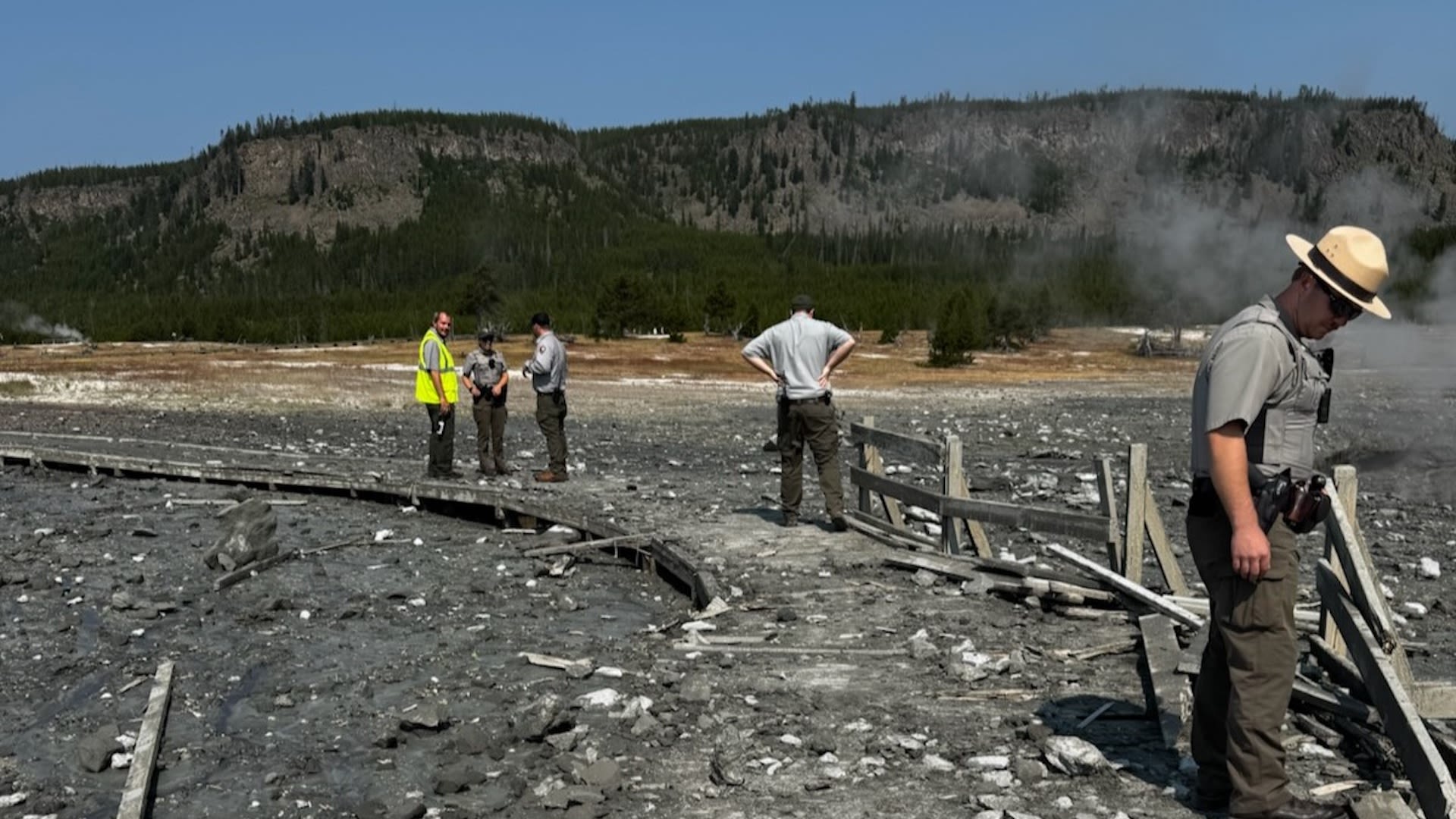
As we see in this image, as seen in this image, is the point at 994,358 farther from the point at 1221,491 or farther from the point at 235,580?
the point at 1221,491

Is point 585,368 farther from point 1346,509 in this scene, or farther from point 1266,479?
point 1266,479

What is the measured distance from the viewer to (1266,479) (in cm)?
488

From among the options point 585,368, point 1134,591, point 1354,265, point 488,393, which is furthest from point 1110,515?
point 585,368

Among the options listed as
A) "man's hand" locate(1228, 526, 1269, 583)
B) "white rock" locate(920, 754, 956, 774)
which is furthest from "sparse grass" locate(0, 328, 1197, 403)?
"man's hand" locate(1228, 526, 1269, 583)

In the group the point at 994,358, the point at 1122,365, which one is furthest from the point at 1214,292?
the point at 994,358

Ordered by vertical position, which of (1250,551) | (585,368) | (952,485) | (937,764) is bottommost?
(585,368)

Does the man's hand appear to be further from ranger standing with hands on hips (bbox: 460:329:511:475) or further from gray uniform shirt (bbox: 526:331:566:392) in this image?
ranger standing with hands on hips (bbox: 460:329:511:475)

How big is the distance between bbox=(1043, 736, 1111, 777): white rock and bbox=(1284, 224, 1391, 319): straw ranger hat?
2.45 m

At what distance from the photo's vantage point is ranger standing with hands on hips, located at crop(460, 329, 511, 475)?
16766 mm

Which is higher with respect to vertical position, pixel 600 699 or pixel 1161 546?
A: pixel 1161 546

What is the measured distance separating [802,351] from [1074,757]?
20.8ft

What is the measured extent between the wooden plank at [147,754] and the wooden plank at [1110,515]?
6.63 m

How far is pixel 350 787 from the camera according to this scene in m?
6.21

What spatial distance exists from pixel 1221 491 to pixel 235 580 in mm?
9941
